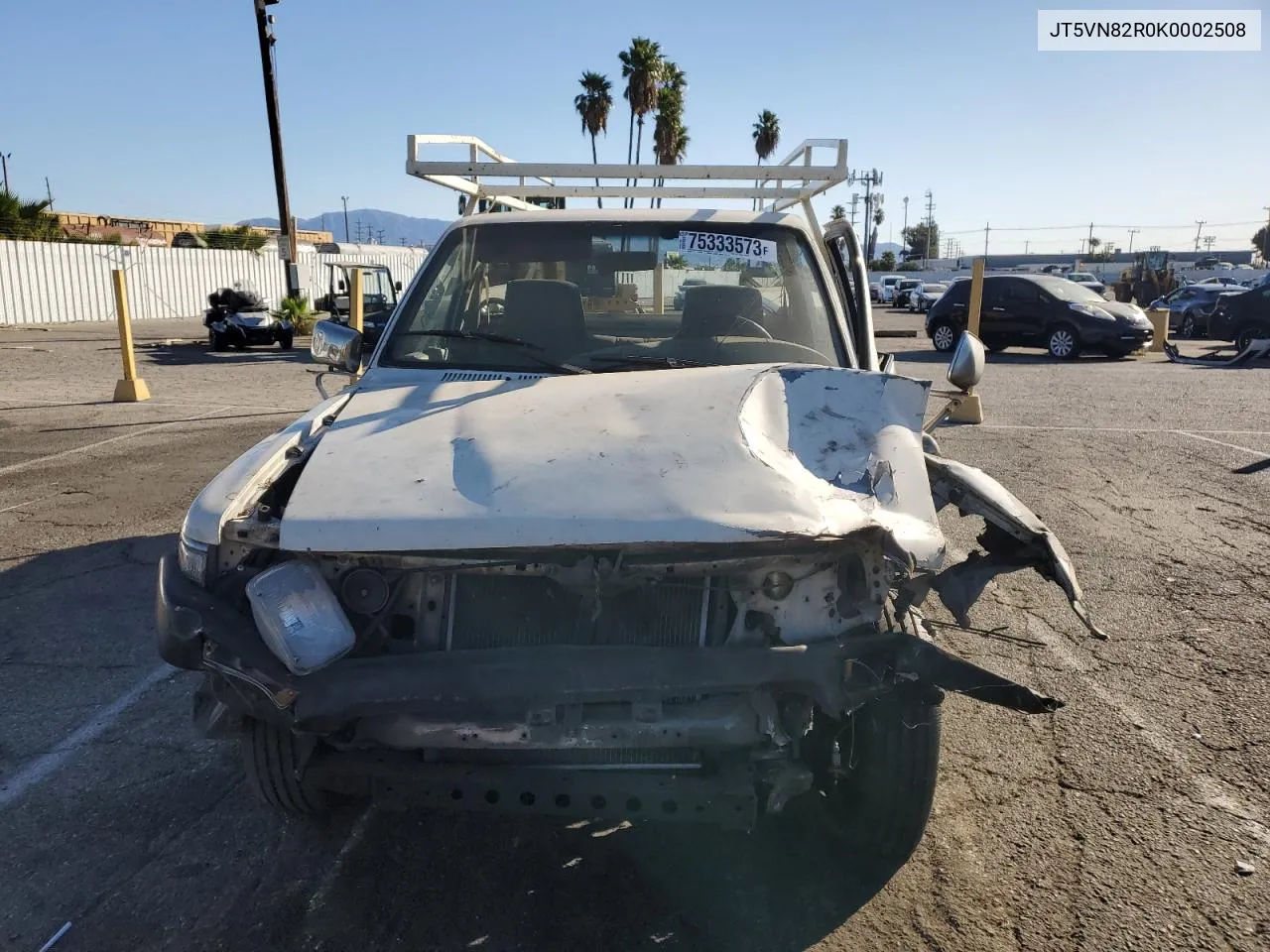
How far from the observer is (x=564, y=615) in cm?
272

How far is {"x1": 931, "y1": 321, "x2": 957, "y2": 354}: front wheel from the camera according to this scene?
20.8 meters

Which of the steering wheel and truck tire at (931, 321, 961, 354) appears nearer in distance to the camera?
the steering wheel

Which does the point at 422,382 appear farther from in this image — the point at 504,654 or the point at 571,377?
the point at 504,654

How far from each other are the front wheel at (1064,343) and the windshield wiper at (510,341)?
17.7m

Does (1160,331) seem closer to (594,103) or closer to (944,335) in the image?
(944,335)

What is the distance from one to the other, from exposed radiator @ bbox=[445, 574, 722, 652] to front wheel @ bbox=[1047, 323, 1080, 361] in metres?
18.6

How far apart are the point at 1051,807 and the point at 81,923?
3.04m

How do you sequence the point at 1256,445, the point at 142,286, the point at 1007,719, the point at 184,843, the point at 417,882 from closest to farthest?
the point at 417,882
the point at 184,843
the point at 1007,719
the point at 1256,445
the point at 142,286

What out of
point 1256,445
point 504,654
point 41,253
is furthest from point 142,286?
point 504,654

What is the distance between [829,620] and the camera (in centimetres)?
257

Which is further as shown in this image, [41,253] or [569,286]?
[41,253]

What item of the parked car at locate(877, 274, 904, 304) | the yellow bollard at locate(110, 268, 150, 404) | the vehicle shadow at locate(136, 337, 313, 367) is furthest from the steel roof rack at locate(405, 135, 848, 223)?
the parked car at locate(877, 274, 904, 304)

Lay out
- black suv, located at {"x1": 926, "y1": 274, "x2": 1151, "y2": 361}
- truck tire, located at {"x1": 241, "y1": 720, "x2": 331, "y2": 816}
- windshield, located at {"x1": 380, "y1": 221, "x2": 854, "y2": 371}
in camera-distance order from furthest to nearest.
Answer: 1. black suv, located at {"x1": 926, "y1": 274, "x2": 1151, "y2": 361}
2. windshield, located at {"x1": 380, "y1": 221, "x2": 854, "y2": 371}
3. truck tire, located at {"x1": 241, "y1": 720, "x2": 331, "y2": 816}

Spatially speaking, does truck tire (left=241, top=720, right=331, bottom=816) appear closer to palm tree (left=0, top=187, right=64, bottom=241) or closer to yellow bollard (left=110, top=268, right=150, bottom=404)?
yellow bollard (left=110, top=268, right=150, bottom=404)
